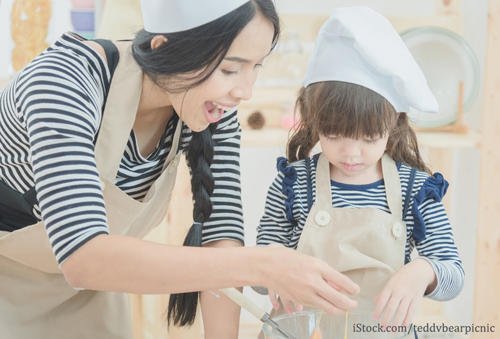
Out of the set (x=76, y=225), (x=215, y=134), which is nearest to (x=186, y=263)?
(x=76, y=225)

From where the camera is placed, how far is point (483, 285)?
2.09 m

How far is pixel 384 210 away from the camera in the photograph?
127cm

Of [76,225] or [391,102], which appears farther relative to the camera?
[391,102]

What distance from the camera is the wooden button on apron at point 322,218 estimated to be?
1263mm

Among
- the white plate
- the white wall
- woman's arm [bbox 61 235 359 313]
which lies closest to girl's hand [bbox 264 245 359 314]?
woman's arm [bbox 61 235 359 313]

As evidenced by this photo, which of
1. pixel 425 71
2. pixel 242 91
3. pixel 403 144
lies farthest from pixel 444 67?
pixel 242 91

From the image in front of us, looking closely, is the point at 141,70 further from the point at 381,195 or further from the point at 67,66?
the point at 381,195

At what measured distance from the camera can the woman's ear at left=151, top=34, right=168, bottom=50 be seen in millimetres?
1015

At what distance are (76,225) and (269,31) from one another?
408 mm

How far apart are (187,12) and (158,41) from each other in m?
0.07

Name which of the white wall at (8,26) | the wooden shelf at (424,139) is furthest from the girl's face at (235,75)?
the white wall at (8,26)

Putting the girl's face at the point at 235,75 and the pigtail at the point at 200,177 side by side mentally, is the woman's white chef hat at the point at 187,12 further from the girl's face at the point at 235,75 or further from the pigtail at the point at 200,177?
the pigtail at the point at 200,177

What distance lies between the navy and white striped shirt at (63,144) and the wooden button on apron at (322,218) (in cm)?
31

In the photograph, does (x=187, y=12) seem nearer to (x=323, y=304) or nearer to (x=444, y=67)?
(x=323, y=304)
